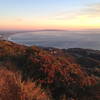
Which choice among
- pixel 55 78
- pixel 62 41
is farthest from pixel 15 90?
pixel 62 41

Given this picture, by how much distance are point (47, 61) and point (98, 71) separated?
161 inches

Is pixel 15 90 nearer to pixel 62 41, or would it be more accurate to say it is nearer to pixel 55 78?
pixel 55 78

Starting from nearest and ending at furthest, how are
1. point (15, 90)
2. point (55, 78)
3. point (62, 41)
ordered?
point (15, 90)
point (55, 78)
point (62, 41)

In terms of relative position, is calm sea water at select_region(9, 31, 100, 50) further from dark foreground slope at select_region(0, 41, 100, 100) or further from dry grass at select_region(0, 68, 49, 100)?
dry grass at select_region(0, 68, 49, 100)

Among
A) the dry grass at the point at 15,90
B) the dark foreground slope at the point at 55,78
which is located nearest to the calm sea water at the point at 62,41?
the dark foreground slope at the point at 55,78

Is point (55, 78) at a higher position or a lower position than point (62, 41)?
higher

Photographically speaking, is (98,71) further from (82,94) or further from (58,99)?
(58,99)

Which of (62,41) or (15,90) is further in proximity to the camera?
(62,41)

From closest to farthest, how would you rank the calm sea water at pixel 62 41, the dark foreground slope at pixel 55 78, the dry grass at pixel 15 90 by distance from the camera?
the dry grass at pixel 15 90 → the dark foreground slope at pixel 55 78 → the calm sea water at pixel 62 41

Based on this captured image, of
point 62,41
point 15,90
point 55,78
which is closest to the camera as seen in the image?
point 15,90

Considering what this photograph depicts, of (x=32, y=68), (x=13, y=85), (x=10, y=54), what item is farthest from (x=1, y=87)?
(x=10, y=54)

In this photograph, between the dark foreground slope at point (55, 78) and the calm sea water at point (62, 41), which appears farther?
the calm sea water at point (62, 41)

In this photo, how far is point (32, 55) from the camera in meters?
8.81

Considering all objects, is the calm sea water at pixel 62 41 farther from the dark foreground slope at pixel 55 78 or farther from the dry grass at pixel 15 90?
the dry grass at pixel 15 90
